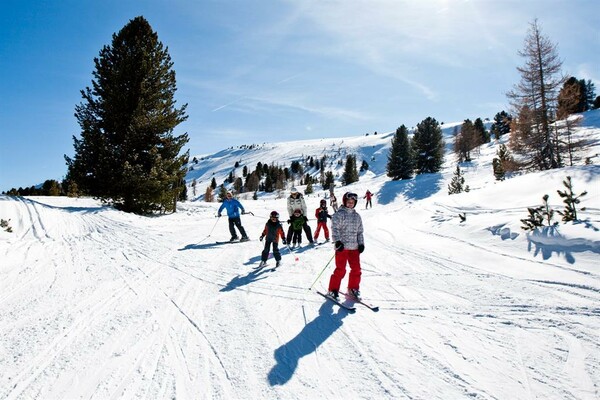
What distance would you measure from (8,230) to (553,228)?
57.1 ft

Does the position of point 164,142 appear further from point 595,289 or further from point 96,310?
point 595,289

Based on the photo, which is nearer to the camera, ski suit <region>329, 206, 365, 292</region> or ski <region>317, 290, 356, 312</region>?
ski <region>317, 290, 356, 312</region>

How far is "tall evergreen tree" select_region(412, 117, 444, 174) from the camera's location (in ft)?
159

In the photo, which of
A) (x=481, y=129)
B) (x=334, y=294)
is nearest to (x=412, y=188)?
(x=334, y=294)

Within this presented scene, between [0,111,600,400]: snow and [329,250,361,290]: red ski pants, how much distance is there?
0.41 meters

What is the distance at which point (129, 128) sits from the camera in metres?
17.9

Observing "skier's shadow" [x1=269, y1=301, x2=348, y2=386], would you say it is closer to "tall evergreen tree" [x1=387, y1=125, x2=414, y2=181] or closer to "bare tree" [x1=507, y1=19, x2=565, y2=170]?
"bare tree" [x1=507, y1=19, x2=565, y2=170]

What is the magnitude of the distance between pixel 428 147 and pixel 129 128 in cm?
4300

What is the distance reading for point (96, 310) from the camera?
531cm

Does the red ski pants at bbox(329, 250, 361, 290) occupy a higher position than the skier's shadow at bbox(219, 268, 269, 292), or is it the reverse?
the red ski pants at bbox(329, 250, 361, 290)

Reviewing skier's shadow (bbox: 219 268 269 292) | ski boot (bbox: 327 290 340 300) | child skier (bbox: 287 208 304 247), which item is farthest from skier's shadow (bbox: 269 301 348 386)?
child skier (bbox: 287 208 304 247)

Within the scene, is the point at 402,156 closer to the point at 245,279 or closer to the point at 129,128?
→ the point at 129,128

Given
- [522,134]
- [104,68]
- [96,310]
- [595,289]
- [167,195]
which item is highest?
[104,68]

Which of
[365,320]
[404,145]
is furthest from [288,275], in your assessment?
[404,145]
